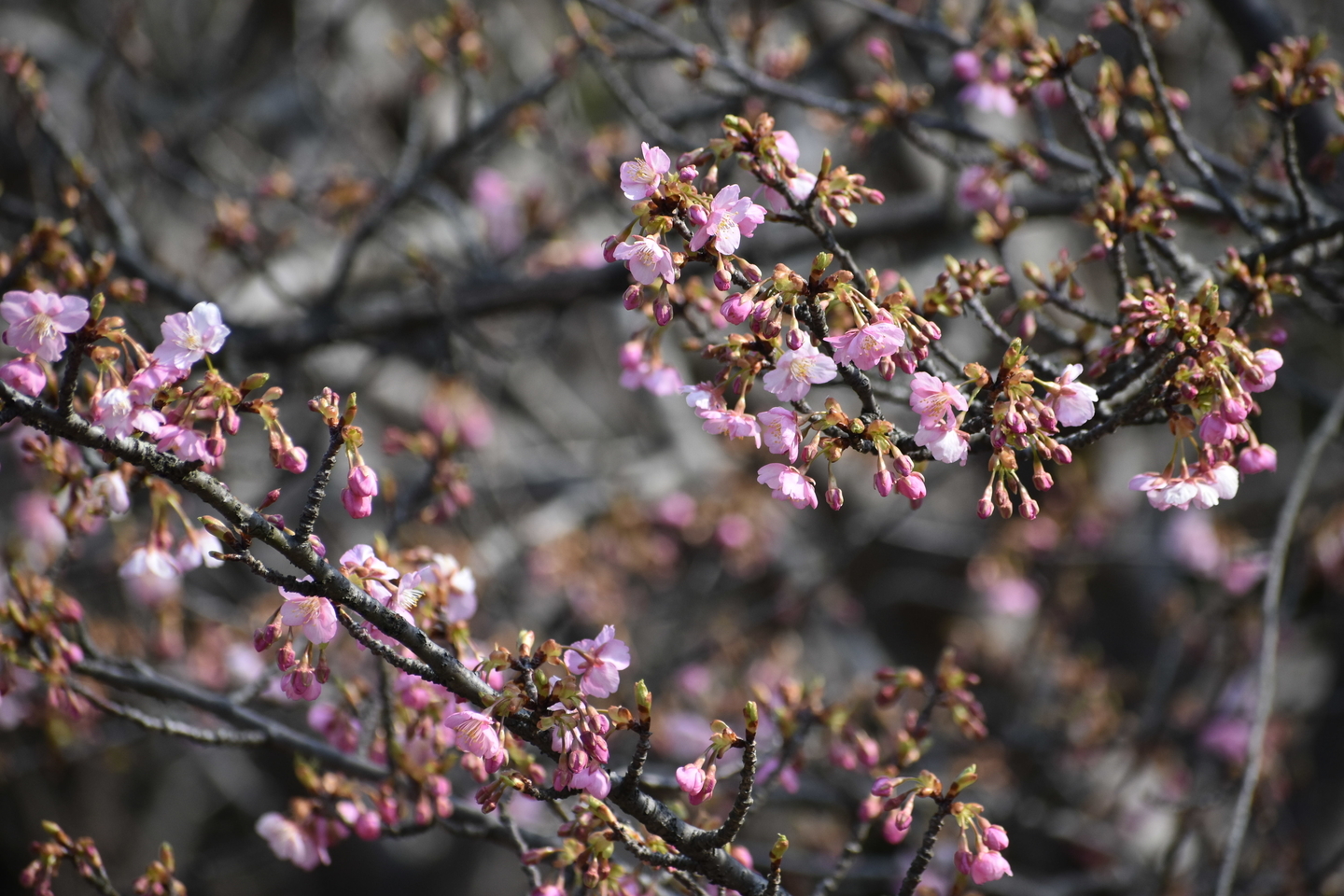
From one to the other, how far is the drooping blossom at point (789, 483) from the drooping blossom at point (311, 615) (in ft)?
2.57

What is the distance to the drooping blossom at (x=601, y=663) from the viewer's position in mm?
1533

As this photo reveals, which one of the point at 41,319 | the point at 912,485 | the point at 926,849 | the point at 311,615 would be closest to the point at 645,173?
the point at 912,485

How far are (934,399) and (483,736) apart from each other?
945mm

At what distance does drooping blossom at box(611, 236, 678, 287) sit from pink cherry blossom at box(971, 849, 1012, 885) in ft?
3.92

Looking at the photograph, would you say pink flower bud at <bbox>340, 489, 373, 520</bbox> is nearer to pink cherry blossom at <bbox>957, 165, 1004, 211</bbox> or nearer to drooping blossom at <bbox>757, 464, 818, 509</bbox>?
drooping blossom at <bbox>757, 464, 818, 509</bbox>

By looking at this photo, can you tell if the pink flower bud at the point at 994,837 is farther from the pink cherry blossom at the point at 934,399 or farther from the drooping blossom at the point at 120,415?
the drooping blossom at the point at 120,415

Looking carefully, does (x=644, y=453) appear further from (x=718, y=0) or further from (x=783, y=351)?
(x=783, y=351)

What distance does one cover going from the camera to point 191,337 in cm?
156

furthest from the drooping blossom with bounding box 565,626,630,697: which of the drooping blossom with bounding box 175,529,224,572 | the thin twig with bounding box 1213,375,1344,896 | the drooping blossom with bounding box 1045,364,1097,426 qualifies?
the thin twig with bounding box 1213,375,1344,896

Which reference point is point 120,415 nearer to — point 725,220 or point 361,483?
point 361,483

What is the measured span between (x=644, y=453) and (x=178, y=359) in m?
4.98

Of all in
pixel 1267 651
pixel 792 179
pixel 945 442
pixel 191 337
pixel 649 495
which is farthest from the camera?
pixel 649 495

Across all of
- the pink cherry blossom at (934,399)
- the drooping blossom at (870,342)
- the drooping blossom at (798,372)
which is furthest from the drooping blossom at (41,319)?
the pink cherry blossom at (934,399)

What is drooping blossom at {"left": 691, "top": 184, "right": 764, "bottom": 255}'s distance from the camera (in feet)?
4.85
